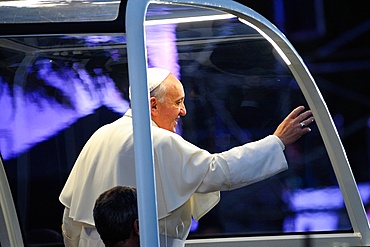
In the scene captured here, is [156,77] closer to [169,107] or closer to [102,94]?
[169,107]

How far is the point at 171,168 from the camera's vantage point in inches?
151

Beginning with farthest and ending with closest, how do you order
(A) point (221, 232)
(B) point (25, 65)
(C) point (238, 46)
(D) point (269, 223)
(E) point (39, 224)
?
(D) point (269, 223)
(A) point (221, 232)
(E) point (39, 224)
(C) point (238, 46)
(B) point (25, 65)

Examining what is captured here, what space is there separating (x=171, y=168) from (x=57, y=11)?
66 centimetres

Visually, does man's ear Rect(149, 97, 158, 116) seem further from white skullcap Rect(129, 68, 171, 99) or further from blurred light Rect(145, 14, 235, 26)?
blurred light Rect(145, 14, 235, 26)

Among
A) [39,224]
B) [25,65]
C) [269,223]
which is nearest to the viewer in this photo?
[25,65]

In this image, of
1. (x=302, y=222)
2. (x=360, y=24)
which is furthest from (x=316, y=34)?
(x=302, y=222)

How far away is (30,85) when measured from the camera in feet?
13.6

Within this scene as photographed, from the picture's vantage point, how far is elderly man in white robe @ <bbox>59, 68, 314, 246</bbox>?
12.5ft

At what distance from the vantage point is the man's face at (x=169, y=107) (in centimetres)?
397

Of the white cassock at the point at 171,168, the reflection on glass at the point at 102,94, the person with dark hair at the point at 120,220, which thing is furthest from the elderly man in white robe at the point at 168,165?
the person with dark hair at the point at 120,220

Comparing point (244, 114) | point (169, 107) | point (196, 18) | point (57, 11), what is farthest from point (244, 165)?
point (244, 114)

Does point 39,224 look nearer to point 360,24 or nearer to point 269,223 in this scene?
point 269,223

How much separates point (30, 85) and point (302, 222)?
10.3ft

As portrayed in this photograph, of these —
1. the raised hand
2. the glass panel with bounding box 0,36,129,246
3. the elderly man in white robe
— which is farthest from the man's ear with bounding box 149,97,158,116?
the raised hand
